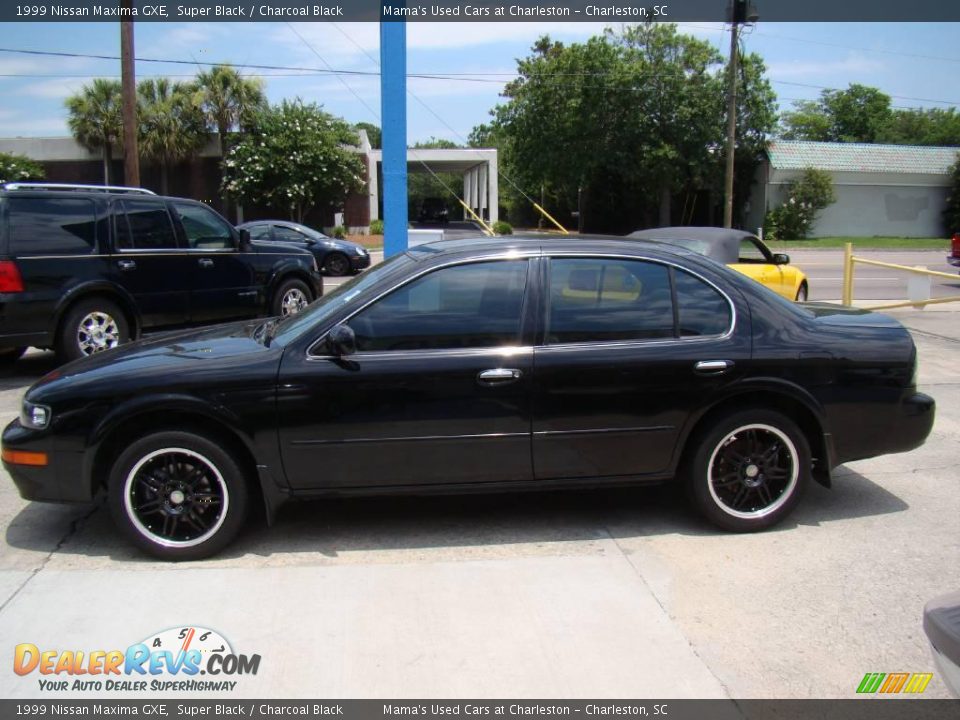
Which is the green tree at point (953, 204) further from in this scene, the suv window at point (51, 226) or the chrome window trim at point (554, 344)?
the chrome window trim at point (554, 344)

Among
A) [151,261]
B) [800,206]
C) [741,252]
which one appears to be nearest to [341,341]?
[151,261]

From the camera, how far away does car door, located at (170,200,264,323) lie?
30.8ft

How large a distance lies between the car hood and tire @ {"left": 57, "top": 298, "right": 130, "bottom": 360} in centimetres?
408

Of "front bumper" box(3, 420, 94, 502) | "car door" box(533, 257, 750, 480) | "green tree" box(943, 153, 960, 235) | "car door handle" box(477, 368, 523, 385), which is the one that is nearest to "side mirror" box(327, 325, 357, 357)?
"car door handle" box(477, 368, 523, 385)

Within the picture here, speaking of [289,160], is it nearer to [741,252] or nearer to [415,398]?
[741,252]

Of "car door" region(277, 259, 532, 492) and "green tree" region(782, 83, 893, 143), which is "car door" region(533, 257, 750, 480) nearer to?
"car door" region(277, 259, 532, 492)

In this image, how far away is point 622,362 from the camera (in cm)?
433

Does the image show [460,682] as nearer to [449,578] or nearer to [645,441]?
[449,578]

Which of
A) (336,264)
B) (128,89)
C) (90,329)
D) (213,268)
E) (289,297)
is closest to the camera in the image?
(90,329)

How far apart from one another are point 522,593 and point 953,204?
46686 mm

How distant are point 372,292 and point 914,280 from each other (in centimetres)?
1038

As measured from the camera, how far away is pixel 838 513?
16.0 feet

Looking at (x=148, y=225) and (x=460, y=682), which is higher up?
(x=148, y=225)
